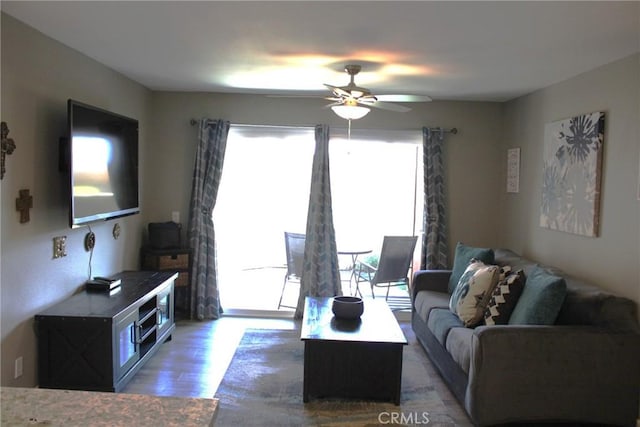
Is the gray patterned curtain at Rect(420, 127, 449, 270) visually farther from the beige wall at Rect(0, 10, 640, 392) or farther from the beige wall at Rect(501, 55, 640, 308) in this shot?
the beige wall at Rect(501, 55, 640, 308)

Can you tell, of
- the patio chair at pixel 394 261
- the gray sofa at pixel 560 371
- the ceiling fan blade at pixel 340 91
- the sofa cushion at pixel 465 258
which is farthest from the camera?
the patio chair at pixel 394 261

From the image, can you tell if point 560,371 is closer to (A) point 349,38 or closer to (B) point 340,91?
(B) point 340,91

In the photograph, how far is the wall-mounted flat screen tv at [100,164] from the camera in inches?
128

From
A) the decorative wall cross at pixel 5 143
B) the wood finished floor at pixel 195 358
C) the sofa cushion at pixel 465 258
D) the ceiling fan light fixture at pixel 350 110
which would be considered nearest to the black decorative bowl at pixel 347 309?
the wood finished floor at pixel 195 358

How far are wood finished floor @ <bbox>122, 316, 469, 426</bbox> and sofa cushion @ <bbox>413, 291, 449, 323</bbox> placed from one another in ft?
1.29

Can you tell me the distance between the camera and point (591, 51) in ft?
10.3

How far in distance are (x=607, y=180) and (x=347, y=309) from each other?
200 centimetres

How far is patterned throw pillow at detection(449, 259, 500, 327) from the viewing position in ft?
11.5

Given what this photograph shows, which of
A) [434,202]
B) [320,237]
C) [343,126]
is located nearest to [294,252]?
[320,237]

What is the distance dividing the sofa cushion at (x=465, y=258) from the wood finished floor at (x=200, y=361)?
71 cm

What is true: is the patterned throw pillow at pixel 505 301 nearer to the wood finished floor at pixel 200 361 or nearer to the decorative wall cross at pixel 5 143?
the wood finished floor at pixel 200 361

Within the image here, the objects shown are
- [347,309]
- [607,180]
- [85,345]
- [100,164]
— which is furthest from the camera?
[100,164]

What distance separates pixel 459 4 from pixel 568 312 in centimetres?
205

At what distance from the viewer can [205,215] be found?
16.9 feet
